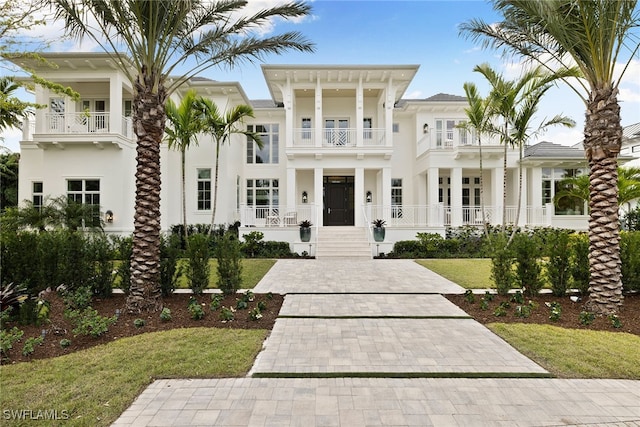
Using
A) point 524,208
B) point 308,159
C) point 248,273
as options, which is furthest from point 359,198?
point 524,208

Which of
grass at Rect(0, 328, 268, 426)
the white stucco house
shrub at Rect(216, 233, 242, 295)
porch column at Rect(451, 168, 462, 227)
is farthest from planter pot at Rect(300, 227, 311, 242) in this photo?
grass at Rect(0, 328, 268, 426)

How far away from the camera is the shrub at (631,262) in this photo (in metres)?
7.42

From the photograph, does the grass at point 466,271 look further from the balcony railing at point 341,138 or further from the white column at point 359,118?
the balcony railing at point 341,138

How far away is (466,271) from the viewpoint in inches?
445

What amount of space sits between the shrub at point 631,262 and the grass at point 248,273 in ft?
27.8

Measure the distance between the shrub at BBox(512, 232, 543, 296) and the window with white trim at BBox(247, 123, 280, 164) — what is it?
48.4 ft

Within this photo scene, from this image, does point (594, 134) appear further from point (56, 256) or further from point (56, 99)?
point (56, 99)

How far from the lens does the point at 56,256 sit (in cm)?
700

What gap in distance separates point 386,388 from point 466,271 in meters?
8.71

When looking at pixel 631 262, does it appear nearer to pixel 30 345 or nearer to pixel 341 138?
pixel 30 345

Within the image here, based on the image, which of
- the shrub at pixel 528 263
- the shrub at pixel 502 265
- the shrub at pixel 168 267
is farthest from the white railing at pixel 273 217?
the shrub at pixel 528 263

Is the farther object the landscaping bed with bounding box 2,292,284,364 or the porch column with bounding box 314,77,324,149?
the porch column with bounding box 314,77,324,149

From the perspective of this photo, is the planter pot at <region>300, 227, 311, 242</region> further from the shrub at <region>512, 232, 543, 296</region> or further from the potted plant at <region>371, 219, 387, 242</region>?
the shrub at <region>512, 232, 543, 296</region>

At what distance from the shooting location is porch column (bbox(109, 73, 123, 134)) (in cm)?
1502
